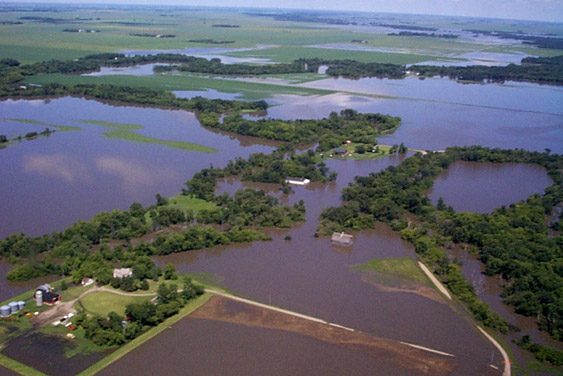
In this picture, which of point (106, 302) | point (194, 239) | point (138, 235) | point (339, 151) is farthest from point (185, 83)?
point (106, 302)

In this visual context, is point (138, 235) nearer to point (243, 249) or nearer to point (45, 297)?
point (243, 249)

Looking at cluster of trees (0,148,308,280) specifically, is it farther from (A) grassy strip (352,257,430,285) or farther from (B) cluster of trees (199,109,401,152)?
(B) cluster of trees (199,109,401,152)

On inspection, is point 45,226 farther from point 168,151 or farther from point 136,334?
point 168,151

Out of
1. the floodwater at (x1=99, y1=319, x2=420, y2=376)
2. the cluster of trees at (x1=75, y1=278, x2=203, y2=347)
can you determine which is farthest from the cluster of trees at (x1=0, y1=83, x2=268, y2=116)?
Answer: the floodwater at (x1=99, y1=319, x2=420, y2=376)

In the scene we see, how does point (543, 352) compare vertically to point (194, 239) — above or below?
below

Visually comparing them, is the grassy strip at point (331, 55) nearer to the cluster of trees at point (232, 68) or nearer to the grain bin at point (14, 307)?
the cluster of trees at point (232, 68)

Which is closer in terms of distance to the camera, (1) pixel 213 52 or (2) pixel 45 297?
(2) pixel 45 297
